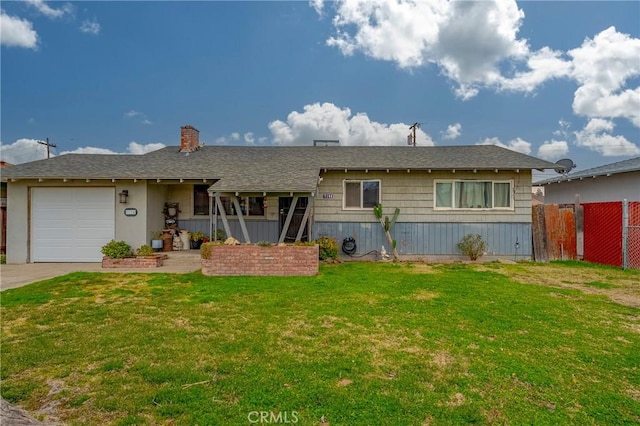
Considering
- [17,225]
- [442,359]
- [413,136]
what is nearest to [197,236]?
[17,225]

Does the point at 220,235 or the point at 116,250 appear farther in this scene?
the point at 220,235

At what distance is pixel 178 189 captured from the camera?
11.9 m

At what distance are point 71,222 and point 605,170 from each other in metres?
19.8

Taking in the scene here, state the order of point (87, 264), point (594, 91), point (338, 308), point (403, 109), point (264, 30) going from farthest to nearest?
point (594, 91) < point (403, 109) < point (264, 30) < point (87, 264) < point (338, 308)

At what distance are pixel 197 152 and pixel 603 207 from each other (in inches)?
549

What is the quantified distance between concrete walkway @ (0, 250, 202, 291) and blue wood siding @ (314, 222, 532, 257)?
13.4 feet

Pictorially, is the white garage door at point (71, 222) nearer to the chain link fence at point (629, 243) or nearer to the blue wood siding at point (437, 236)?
A: the blue wood siding at point (437, 236)

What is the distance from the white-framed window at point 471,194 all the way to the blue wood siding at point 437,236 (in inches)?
24.7

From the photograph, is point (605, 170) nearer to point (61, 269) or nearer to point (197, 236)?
point (197, 236)

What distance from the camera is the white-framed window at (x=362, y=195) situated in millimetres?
10984

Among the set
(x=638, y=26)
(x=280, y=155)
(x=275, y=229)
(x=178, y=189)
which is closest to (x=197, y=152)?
(x=178, y=189)

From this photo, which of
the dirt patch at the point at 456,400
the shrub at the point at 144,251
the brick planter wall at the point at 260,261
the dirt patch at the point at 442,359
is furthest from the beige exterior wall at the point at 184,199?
the dirt patch at the point at 456,400

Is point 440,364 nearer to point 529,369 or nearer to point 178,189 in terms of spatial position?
point 529,369

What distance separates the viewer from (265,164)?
11594 millimetres
